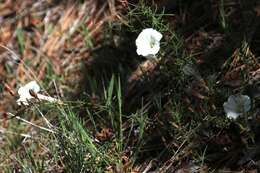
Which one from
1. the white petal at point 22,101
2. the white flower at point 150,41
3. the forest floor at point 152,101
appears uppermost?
the white flower at point 150,41

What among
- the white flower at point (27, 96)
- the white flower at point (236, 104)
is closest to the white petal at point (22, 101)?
the white flower at point (27, 96)

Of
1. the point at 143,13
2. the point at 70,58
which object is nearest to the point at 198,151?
the point at 143,13

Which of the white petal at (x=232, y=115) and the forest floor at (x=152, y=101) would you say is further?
the forest floor at (x=152, y=101)

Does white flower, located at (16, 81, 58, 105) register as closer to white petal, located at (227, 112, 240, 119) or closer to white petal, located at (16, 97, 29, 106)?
white petal, located at (16, 97, 29, 106)

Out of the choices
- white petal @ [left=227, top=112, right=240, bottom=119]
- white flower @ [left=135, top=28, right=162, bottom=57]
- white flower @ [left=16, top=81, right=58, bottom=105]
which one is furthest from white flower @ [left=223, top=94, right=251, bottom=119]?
white flower @ [left=16, top=81, right=58, bottom=105]

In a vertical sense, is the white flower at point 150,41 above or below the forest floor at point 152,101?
above

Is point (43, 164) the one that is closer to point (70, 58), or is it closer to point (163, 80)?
point (163, 80)

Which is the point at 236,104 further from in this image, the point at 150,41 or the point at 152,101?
the point at 152,101

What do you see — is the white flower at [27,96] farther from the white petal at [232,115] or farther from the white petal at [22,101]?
the white petal at [232,115]

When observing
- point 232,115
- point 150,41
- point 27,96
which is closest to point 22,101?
point 27,96
